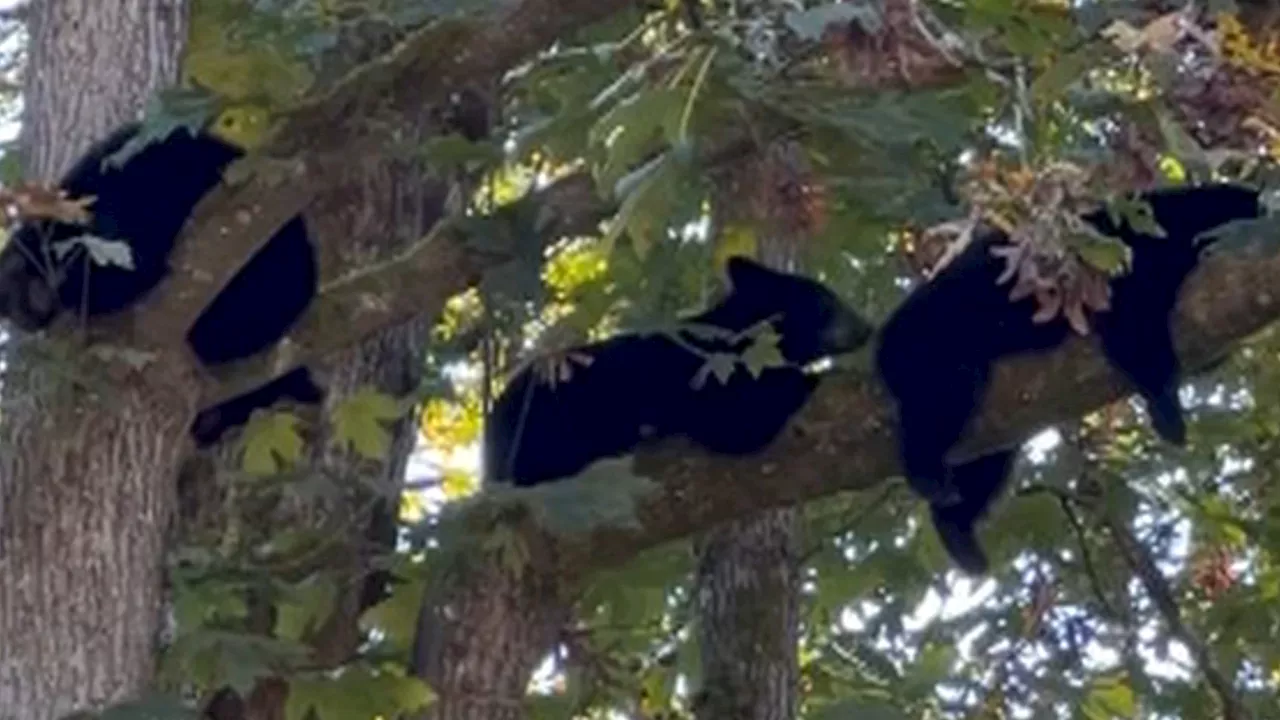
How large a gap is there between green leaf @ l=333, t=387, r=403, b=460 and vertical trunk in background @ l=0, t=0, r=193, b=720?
971 millimetres

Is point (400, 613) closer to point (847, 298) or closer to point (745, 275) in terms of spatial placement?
point (745, 275)

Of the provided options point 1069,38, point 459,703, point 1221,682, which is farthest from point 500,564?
point 1221,682

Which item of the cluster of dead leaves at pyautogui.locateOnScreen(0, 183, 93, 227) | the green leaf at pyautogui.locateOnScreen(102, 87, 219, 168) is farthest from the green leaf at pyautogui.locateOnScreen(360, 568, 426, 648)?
the cluster of dead leaves at pyautogui.locateOnScreen(0, 183, 93, 227)

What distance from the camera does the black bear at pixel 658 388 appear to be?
6.55m

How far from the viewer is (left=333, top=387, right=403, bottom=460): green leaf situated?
6.17m

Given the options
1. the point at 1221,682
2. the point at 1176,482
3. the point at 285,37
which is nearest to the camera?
the point at 285,37

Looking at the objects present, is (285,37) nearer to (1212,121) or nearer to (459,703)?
(459,703)

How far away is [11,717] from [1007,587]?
3.61 metres

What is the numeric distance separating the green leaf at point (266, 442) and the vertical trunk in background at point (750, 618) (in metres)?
1.24

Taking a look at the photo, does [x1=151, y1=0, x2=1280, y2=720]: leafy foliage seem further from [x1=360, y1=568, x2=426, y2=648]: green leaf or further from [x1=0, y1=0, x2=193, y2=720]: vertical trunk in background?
[x1=0, y1=0, x2=193, y2=720]: vertical trunk in background

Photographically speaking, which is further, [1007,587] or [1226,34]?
[1007,587]

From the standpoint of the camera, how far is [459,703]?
583 centimetres

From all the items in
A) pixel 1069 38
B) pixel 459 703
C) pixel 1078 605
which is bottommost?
pixel 1078 605

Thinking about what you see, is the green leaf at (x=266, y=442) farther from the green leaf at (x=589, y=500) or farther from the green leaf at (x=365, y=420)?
the green leaf at (x=589, y=500)
